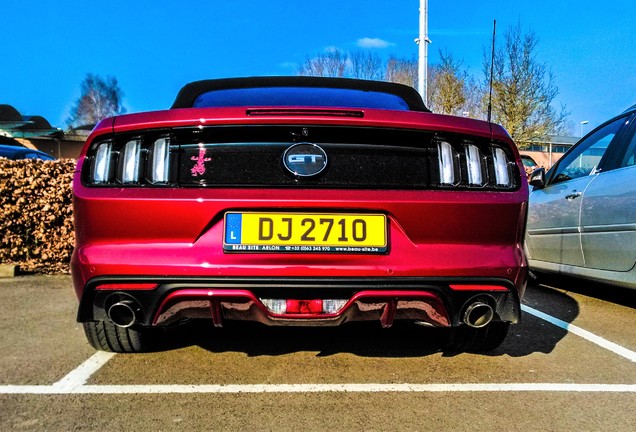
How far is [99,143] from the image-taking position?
235 centimetres

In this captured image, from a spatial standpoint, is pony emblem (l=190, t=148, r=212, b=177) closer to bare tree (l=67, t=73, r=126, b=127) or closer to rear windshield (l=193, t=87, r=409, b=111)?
rear windshield (l=193, t=87, r=409, b=111)

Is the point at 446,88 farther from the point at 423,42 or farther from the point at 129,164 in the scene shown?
the point at 129,164

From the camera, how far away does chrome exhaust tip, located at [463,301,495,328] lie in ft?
7.42

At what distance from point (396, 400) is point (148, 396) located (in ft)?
3.43

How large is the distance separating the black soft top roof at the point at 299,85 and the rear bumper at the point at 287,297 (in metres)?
1.40

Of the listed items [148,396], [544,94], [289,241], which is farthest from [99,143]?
[544,94]

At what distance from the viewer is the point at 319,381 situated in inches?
97.3

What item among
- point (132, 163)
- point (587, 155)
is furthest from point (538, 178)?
point (132, 163)

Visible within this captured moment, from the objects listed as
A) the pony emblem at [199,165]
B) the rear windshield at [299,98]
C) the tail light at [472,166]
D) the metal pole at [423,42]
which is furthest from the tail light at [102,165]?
the metal pole at [423,42]

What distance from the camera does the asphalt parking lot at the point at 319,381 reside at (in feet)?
6.83

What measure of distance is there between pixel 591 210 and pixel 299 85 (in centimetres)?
238

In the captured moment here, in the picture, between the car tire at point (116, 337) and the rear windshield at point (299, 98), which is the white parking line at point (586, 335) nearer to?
the rear windshield at point (299, 98)

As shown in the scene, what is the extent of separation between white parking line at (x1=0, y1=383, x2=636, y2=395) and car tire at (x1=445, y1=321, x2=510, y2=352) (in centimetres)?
32

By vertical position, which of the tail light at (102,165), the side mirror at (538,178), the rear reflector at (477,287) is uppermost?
the side mirror at (538,178)
